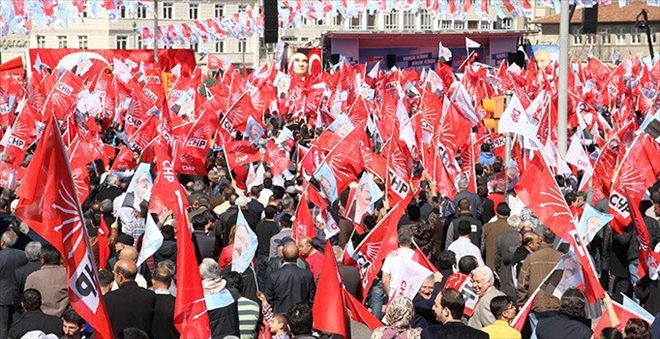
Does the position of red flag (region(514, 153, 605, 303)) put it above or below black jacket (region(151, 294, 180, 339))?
above

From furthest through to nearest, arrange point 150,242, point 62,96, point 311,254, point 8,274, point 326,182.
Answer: point 62,96
point 326,182
point 311,254
point 8,274
point 150,242

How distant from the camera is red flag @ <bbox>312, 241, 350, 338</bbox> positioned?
31.0ft

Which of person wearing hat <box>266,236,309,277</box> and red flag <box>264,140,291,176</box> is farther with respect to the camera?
red flag <box>264,140,291,176</box>

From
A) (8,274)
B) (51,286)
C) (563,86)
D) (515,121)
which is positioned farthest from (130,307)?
(563,86)

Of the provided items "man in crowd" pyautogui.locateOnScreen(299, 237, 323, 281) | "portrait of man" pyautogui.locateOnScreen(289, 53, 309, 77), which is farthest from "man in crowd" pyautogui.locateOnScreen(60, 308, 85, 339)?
"portrait of man" pyautogui.locateOnScreen(289, 53, 309, 77)

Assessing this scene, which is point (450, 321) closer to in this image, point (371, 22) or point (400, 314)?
point (400, 314)

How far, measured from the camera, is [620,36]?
119 metres

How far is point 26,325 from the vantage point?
9.21m

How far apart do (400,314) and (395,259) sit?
252cm

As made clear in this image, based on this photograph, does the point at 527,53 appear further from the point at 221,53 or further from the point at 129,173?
the point at 129,173

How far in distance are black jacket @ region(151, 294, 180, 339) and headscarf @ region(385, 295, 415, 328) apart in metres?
1.78

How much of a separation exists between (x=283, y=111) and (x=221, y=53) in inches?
2478

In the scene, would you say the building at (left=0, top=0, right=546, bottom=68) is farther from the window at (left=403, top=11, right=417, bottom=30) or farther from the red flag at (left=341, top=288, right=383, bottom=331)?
the red flag at (left=341, top=288, right=383, bottom=331)

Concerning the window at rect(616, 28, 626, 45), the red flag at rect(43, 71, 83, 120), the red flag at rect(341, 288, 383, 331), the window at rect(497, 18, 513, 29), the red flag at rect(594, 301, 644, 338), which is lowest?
the window at rect(616, 28, 626, 45)
